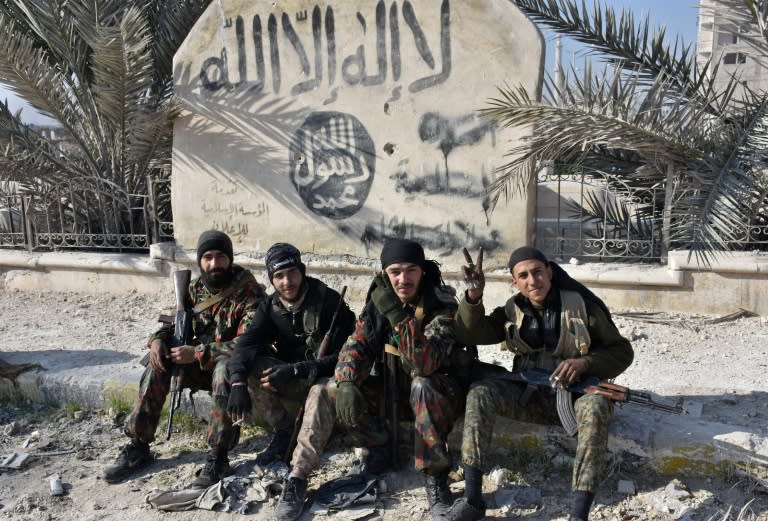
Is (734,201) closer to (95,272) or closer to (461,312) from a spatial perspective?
(461,312)

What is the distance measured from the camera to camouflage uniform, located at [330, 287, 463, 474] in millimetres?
2743

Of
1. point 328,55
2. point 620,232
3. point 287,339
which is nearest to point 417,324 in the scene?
point 287,339

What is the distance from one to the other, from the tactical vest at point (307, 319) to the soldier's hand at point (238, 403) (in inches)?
14.6

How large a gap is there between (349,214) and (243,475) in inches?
124

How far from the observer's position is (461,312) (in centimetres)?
281

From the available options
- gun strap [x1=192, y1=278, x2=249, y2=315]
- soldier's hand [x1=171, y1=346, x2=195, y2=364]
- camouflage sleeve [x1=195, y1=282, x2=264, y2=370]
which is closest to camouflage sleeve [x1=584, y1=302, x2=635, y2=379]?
camouflage sleeve [x1=195, y1=282, x2=264, y2=370]

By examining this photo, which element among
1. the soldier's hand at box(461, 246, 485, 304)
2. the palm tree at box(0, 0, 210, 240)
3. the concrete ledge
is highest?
the palm tree at box(0, 0, 210, 240)

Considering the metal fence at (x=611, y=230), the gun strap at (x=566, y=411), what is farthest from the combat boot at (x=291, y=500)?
the metal fence at (x=611, y=230)

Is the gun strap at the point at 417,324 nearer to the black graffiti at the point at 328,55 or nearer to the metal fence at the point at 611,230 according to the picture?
the metal fence at the point at 611,230

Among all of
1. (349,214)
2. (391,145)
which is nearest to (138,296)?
(349,214)

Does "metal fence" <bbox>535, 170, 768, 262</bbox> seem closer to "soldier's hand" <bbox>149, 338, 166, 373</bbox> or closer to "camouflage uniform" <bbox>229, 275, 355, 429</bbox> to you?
"camouflage uniform" <bbox>229, 275, 355, 429</bbox>

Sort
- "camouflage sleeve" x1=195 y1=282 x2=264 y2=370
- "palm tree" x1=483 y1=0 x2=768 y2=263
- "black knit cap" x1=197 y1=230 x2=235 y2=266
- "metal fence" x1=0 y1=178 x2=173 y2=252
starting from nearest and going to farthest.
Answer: "camouflage sleeve" x1=195 y1=282 x2=264 y2=370 < "black knit cap" x1=197 y1=230 x2=235 y2=266 < "palm tree" x1=483 y1=0 x2=768 y2=263 < "metal fence" x1=0 y1=178 x2=173 y2=252

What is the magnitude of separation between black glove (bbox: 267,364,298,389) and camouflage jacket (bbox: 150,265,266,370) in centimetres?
35

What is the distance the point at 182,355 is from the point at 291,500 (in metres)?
0.92
